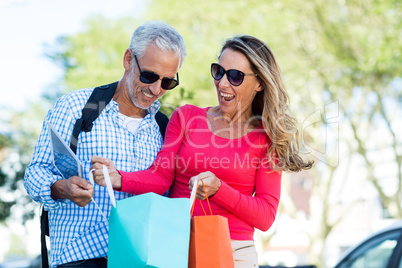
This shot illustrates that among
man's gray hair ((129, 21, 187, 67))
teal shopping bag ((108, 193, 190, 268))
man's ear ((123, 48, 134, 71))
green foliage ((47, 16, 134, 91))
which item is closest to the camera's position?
teal shopping bag ((108, 193, 190, 268))

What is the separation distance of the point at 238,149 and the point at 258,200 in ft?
1.14

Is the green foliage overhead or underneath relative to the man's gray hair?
overhead

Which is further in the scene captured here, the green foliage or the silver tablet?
the green foliage

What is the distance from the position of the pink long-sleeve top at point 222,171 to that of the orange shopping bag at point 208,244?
0.34 meters

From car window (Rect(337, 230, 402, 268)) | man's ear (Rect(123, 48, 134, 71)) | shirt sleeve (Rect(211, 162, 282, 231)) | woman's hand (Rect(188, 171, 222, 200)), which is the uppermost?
man's ear (Rect(123, 48, 134, 71))

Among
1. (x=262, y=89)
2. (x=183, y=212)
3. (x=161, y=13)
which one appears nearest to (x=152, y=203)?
(x=183, y=212)

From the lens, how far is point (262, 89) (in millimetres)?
3676

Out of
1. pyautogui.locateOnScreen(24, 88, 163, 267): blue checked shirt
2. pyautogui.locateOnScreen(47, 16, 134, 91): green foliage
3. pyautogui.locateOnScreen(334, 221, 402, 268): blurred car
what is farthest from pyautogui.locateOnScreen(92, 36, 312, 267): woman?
pyautogui.locateOnScreen(47, 16, 134, 91): green foliage

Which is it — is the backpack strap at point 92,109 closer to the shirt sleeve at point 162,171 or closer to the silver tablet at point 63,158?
the silver tablet at point 63,158

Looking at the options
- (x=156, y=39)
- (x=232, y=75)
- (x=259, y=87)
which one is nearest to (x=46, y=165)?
(x=156, y=39)

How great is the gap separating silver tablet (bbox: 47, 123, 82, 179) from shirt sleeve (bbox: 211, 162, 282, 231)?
0.75m

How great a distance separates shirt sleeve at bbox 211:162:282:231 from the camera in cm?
308

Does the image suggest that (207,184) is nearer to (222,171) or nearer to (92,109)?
(222,171)

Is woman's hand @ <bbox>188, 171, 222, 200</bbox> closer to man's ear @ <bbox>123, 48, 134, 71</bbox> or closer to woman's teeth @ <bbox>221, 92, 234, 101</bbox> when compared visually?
woman's teeth @ <bbox>221, 92, 234, 101</bbox>
